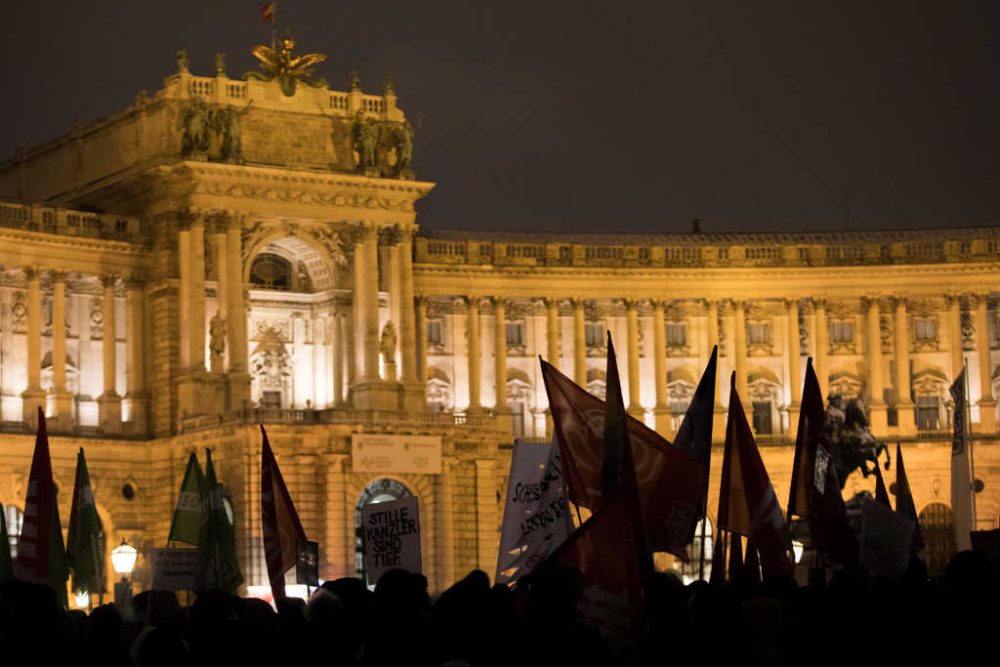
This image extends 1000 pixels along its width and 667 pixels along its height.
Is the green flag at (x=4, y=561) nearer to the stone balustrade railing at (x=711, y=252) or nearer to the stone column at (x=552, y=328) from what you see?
the stone balustrade railing at (x=711, y=252)

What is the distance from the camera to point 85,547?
4634cm

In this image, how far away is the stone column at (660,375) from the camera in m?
94.4

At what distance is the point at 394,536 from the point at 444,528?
4743 cm

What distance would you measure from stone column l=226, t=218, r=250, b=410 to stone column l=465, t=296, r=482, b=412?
11.6 meters

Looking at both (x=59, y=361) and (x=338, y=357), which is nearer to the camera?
(x=59, y=361)

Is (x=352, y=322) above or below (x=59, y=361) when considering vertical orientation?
above

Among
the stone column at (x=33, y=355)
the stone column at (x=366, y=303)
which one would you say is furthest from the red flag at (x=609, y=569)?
the stone column at (x=366, y=303)

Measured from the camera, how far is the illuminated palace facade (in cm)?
8294

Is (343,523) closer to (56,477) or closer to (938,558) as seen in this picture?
(56,477)

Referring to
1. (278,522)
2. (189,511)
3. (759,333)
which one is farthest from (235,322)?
(278,522)

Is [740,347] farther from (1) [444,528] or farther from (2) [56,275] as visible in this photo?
(2) [56,275]

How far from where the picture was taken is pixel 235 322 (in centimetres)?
8344

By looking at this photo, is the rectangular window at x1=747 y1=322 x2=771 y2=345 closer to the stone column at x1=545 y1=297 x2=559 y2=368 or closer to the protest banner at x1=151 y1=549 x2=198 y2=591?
the stone column at x1=545 y1=297 x2=559 y2=368

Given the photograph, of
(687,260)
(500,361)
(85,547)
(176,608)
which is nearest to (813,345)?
(687,260)
